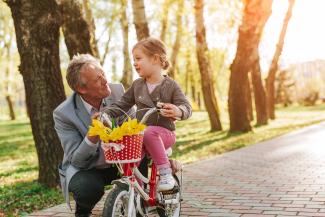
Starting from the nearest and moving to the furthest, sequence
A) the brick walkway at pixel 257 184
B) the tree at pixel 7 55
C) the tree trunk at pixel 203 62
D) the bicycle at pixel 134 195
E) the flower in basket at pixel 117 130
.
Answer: the flower in basket at pixel 117 130
the bicycle at pixel 134 195
the brick walkway at pixel 257 184
the tree trunk at pixel 203 62
the tree at pixel 7 55

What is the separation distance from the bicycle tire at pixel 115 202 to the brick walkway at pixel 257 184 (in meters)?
1.95

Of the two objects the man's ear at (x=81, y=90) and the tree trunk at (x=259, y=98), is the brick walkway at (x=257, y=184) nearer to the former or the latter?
the man's ear at (x=81, y=90)

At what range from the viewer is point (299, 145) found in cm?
1385

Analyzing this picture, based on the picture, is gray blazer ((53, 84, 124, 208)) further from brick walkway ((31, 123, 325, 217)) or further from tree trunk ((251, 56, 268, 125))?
tree trunk ((251, 56, 268, 125))

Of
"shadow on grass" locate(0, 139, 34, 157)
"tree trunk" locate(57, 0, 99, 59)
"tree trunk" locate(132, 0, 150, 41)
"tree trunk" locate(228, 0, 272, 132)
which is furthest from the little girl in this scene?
"tree trunk" locate(228, 0, 272, 132)

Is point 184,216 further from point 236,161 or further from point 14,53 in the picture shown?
point 14,53

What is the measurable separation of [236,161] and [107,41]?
25.6m

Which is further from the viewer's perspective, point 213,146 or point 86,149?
point 213,146

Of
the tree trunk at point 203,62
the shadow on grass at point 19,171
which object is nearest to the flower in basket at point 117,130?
the shadow on grass at point 19,171

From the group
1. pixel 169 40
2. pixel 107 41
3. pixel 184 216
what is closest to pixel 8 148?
pixel 184 216

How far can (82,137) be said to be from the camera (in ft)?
16.6

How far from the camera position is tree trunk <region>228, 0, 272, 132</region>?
17.2m

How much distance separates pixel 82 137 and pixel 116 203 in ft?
3.33

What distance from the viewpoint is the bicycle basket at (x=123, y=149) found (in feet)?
13.2
